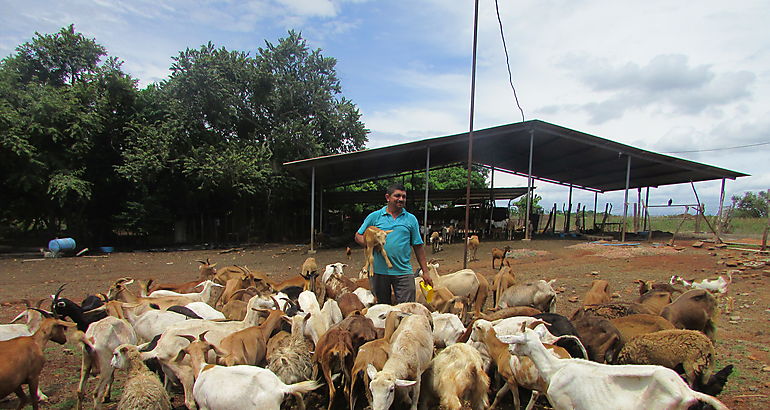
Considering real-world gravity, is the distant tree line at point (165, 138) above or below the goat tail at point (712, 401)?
above

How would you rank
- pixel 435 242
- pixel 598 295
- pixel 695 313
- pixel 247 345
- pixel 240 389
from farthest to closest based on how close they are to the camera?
pixel 435 242 → pixel 598 295 → pixel 695 313 → pixel 247 345 → pixel 240 389

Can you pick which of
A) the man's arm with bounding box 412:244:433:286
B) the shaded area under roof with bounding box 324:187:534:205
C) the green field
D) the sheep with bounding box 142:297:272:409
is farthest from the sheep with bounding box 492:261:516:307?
the green field

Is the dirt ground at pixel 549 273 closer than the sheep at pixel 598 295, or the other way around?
the dirt ground at pixel 549 273

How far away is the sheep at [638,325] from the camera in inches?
171

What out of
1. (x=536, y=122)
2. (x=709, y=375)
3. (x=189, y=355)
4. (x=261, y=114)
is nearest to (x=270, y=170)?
(x=261, y=114)

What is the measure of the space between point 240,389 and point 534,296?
4604 mm

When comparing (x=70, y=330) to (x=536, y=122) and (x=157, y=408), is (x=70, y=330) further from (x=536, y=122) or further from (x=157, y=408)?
(x=536, y=122)

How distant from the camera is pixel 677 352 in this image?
371 cm

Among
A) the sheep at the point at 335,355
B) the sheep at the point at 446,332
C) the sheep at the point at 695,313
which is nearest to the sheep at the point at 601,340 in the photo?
the sheep at the point at 446,332

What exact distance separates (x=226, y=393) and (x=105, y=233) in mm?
23590

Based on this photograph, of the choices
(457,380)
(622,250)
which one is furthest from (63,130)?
(622,250)

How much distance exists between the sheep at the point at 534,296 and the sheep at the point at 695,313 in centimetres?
143

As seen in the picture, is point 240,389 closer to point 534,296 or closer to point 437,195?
point 534,296

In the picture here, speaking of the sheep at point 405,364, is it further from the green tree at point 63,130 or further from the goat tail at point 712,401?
the green tree at point 63,130
